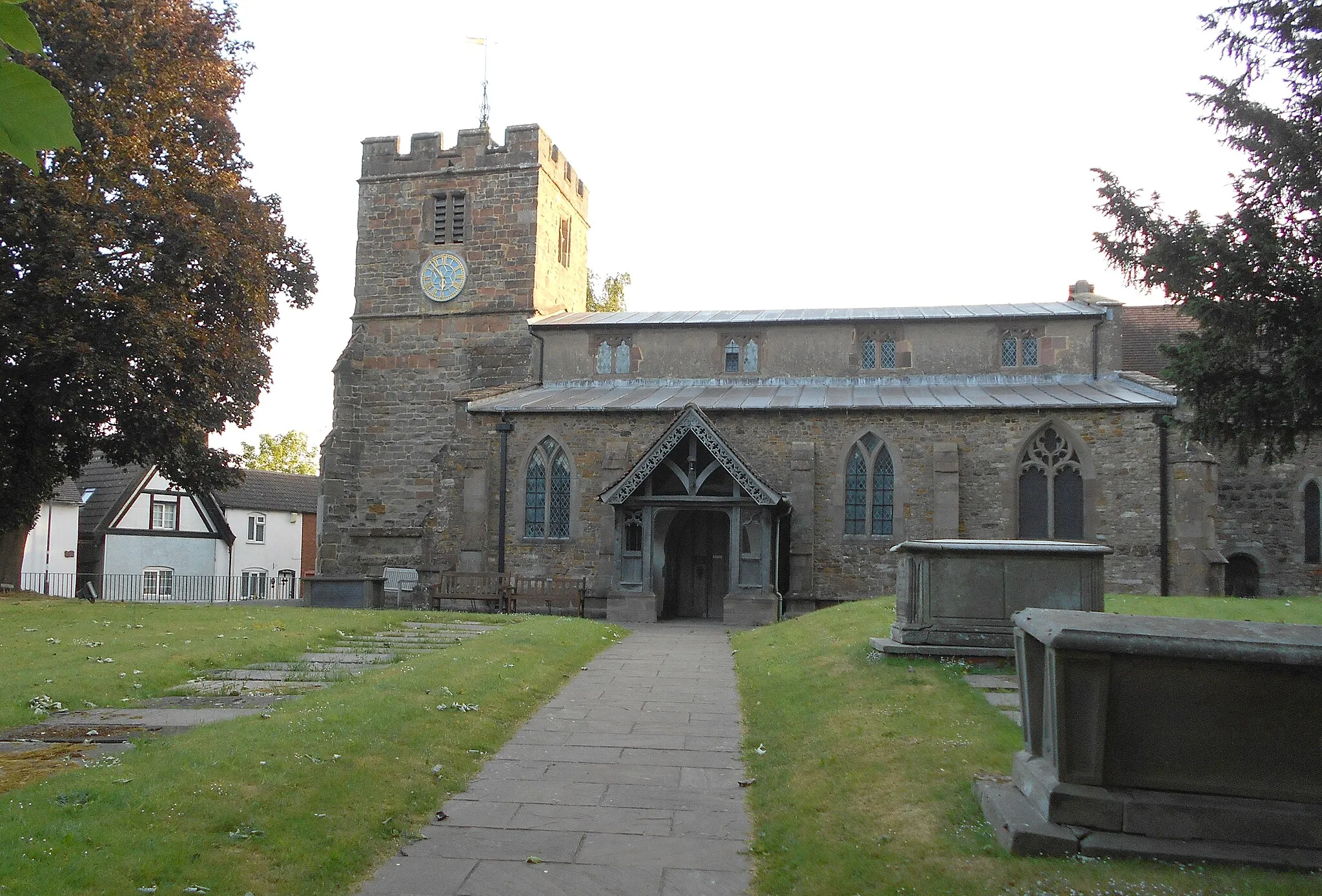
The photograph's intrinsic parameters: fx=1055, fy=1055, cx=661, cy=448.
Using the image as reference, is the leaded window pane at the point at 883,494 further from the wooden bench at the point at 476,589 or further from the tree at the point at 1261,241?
the tree at the point at 1261,241

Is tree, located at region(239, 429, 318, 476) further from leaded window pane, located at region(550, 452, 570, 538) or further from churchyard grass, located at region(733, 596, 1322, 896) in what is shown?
churchyard grass, located at region(733, 596, 1322, 896)

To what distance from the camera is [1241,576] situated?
93.1 feet

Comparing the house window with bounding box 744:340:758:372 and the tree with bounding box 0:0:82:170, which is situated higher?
the house window with bounding box 744:340:758:372

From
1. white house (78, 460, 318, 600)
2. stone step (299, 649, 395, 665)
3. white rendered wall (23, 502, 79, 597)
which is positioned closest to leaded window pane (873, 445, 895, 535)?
stone step (299, 649, 395, 665)

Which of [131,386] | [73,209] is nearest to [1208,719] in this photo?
[131,386]

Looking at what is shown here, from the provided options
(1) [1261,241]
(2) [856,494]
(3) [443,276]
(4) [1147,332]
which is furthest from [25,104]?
(4) [1147,332]

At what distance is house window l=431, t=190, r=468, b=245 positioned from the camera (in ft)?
114

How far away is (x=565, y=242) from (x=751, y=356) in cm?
998

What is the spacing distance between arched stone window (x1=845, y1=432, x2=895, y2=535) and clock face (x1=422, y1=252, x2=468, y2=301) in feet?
48.6

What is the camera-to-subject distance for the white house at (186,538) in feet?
138

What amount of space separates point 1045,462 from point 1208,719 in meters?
21.2

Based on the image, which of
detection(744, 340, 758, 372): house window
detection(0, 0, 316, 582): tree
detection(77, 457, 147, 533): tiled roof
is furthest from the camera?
detection(77, 457, 147, 533): tiled roof

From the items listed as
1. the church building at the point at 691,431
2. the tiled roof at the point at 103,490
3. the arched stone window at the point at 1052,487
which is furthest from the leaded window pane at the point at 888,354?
the tiled roof at the point at 103,490

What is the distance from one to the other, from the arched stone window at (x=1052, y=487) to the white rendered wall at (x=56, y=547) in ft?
109
